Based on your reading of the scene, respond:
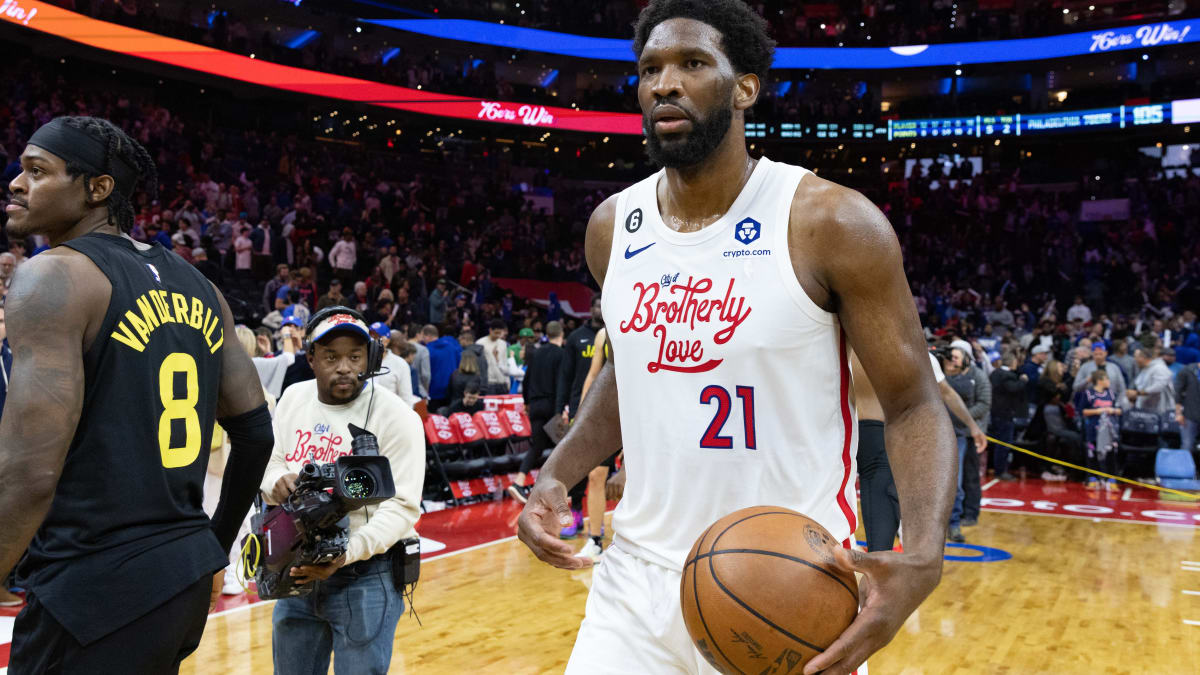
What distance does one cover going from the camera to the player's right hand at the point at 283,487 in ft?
11.0

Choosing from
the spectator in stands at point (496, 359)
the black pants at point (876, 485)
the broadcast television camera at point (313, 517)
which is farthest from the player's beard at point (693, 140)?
the spectator in stands at point (496, 359)

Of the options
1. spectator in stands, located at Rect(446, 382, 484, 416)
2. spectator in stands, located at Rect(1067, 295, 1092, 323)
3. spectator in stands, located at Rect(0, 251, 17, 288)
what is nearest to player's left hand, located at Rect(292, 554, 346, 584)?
spectator in stands, located at Rect(0, 251, 17, 288)

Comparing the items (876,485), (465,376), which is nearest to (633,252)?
(876,485)

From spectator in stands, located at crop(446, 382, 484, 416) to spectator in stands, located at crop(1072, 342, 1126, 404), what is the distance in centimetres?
782

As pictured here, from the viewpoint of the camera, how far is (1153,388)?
12.8 meters

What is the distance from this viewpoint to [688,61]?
230 centimetres

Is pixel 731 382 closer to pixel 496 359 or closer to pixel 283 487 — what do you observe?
pixel 283 487

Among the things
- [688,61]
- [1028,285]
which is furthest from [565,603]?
[1028,285]

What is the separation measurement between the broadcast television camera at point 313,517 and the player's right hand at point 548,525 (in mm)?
847

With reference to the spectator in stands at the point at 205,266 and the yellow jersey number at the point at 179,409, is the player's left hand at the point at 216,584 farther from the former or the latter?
the spectator in stands at the point at 205,266

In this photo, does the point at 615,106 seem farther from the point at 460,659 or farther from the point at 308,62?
the point at 460,659

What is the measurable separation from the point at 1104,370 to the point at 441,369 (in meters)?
8.39

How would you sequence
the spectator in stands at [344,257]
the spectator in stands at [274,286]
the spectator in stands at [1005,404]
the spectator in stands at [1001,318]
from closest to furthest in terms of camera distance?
the spectator in stands at [1005,404], the spectator in stands at [274,286], the spectator in stands at [344,257], the spectator in stands at [1001,318]

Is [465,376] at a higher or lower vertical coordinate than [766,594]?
lower
